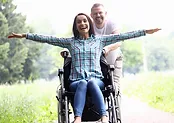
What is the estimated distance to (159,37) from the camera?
109 ft

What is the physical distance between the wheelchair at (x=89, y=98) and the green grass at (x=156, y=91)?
3324 millimetres

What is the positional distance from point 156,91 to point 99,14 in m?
5.53

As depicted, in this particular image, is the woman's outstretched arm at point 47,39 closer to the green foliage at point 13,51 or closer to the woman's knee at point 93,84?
the woman's knee at point 93,84

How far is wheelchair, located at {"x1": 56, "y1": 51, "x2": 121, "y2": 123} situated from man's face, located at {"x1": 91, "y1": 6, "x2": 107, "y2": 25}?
500mm

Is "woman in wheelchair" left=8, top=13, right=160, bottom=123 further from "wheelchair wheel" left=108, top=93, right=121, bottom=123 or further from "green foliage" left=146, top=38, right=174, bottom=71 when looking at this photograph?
"green foliage" left=146, top=38, right=174, bottom=71

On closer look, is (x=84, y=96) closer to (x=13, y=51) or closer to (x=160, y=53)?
(x=13, y=51)

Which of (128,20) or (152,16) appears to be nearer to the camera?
(152,16)

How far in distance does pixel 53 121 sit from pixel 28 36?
242 centimetres

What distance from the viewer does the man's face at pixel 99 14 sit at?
422cm

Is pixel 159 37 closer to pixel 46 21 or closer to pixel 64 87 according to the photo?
pixel 46 21

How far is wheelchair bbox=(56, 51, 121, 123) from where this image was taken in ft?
11.4

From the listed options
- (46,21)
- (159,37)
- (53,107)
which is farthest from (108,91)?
(46,21)

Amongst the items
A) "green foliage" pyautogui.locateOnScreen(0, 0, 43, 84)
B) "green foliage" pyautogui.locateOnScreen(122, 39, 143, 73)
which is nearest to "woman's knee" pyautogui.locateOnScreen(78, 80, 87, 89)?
"green foliage" pyautogui.locateOnScreen(0, 0, 43, 84)

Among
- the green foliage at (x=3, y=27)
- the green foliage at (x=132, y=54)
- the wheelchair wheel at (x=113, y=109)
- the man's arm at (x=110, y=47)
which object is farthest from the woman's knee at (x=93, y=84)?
the green foliage at (x=132, y=54)
